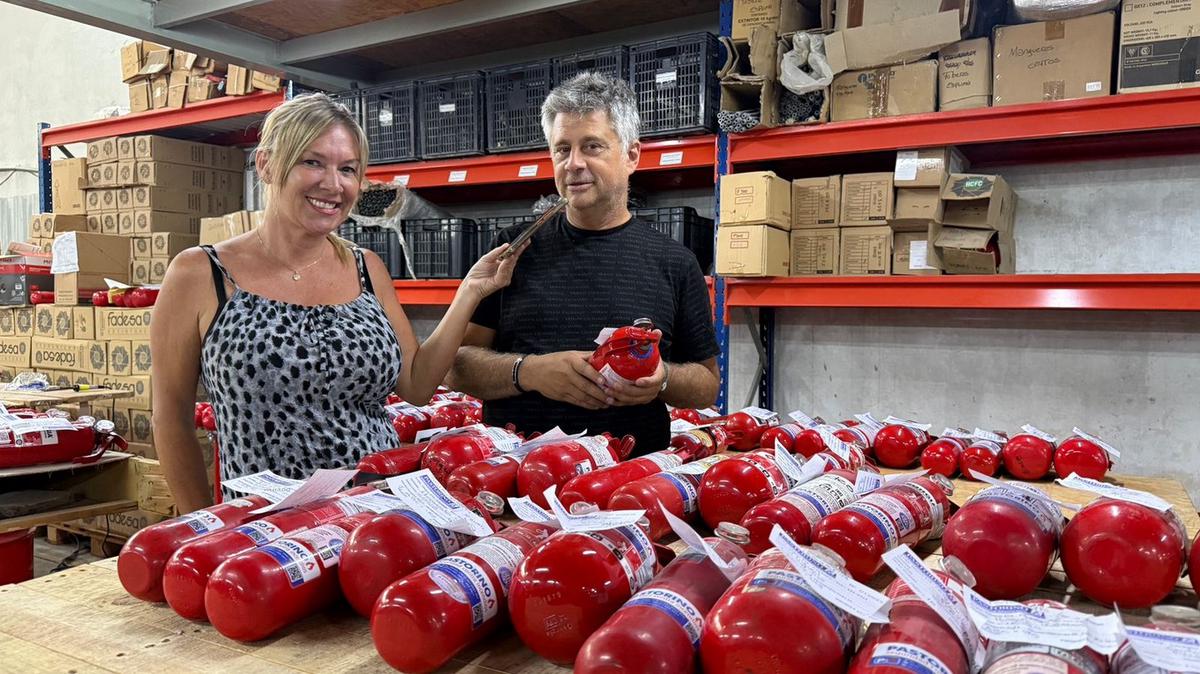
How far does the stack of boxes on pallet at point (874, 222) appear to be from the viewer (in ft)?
10.4

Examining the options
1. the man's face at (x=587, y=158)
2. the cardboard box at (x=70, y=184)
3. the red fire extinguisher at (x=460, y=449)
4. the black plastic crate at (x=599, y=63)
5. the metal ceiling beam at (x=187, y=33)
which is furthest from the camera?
the cardboard box at (x=70, y=184)

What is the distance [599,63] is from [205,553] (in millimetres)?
3292

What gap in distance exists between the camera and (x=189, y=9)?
3674 mm

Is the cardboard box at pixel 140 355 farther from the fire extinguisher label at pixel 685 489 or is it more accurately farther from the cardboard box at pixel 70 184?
the fire extinguisher label at pixel 685 489

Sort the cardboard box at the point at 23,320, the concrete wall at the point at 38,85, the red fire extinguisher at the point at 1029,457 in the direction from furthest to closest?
the concrete wall at the point at 38,85 → the cardboard box at the point at 23,320 → the red fire extinguisher at the point at 1029,457

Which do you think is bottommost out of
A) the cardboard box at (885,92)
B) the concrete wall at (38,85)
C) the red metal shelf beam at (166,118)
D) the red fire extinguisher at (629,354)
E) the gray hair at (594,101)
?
the red fire extinguisher at (629,354)

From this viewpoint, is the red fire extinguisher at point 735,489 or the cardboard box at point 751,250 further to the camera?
the cardboard box at point 751,250

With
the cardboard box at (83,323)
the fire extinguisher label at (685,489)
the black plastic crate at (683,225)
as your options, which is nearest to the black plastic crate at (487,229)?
the black plastic crate at (683,225)

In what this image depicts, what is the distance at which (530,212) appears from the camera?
4.82m

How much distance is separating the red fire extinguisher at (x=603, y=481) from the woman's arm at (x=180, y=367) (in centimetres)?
96

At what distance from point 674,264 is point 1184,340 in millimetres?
2569

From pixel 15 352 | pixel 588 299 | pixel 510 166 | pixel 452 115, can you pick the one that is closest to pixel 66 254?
pixel 15 352

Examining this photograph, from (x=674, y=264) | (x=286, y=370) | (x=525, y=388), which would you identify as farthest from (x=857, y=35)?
(x=286, y=370)

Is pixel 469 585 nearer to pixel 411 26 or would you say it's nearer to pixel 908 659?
pixel 908 659
